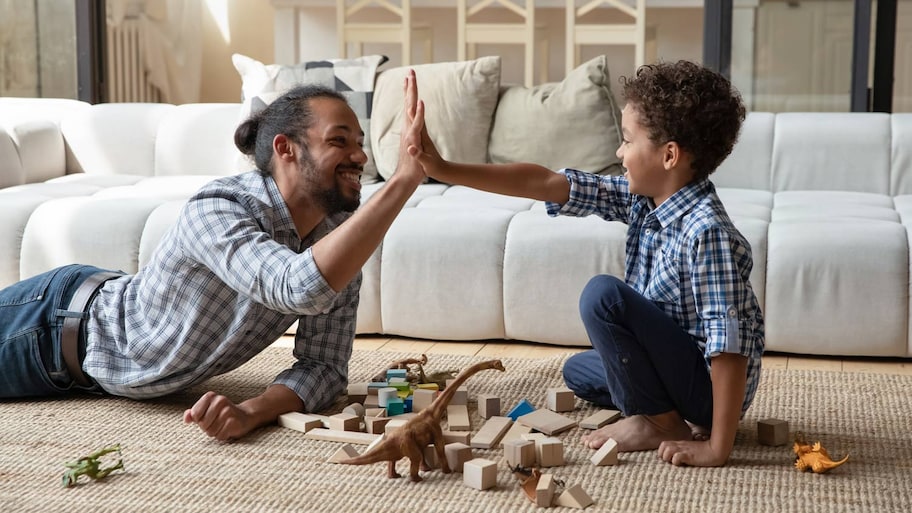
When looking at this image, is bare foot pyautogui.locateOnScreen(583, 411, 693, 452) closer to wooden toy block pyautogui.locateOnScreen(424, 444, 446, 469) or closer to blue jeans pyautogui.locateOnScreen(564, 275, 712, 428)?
blue jeans pyautogui.locateOnScreen(564, 275, 712, 428)

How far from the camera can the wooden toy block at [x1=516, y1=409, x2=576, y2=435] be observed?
207 cm

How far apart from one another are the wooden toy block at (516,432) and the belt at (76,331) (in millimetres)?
911

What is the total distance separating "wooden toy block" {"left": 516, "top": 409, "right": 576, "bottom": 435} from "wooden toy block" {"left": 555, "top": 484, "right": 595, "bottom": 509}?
0.33 m

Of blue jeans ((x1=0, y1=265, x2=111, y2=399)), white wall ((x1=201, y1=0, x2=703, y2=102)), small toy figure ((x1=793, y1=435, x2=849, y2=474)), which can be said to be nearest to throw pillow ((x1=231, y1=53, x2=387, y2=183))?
blue jeans ((x1=0, y1=265, x2=111, y2=399))

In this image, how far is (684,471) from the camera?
1855 mm

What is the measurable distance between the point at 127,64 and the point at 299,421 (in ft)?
14.8

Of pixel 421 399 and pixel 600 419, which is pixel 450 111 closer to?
pixel 421 399

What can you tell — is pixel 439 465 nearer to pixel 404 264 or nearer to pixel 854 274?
pixel 404 264

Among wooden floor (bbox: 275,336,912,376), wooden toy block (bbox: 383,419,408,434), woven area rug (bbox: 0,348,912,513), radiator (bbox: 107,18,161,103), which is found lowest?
wooden floor (bbox: 275,336,912,376)

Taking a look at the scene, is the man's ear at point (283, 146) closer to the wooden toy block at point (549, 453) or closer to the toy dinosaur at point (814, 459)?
the wooden toy block at point (549, 453)

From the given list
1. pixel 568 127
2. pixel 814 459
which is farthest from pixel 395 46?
pixel 814 459

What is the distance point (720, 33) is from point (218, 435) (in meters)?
2.99

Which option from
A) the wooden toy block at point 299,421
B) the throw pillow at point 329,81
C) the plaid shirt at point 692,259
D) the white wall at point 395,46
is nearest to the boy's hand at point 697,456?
the plaid shirt at point 692,259

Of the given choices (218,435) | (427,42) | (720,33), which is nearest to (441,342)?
(218,435)
